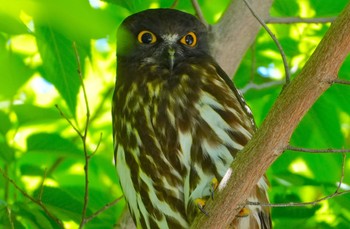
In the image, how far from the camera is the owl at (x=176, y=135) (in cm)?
354

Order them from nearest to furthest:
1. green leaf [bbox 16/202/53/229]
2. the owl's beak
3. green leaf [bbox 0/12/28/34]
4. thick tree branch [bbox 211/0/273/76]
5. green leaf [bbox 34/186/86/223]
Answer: green leaf [bbox 0/12/28/34], green leaf [bbox 16/202/53/229], green leaf [bbox 34/186/86/223], the owl's beak, thick tree branch [bbox 211/0/273/76]

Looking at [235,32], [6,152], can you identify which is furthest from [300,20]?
A: [6,152]

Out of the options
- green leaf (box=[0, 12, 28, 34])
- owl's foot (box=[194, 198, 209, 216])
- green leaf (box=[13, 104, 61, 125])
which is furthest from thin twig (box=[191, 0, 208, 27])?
green leaf (box=[0, 12, 28, 34])

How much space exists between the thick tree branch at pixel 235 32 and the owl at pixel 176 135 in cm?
13

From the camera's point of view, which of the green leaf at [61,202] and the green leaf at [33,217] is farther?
the green leaf at [61,202]

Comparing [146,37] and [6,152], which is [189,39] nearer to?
[146,37]

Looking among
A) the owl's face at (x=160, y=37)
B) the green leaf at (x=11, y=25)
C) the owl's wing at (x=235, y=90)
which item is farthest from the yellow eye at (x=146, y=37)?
the green leaf at (x=11, y=25)

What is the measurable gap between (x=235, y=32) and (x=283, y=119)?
61.8 inches

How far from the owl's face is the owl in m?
0.01

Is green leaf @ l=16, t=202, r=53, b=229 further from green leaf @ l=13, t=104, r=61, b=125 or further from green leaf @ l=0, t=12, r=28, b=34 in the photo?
green leaf @ l=0, t=12, r=28, b=34

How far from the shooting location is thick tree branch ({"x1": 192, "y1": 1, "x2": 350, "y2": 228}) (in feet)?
8.20

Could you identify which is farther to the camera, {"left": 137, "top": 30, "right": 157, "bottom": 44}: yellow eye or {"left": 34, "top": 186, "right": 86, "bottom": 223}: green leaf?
{"left": 137, "top": 30, "right": 157, "bottom": 44}: yellow eye

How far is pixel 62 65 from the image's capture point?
350 cm

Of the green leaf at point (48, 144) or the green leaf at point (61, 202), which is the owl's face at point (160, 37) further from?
the green leaf at point (61, 202)
